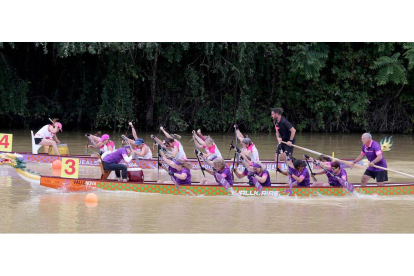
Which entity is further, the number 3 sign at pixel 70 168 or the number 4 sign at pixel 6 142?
the number 4 sign at pixel 6 142

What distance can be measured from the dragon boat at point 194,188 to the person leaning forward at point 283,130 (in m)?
1.95

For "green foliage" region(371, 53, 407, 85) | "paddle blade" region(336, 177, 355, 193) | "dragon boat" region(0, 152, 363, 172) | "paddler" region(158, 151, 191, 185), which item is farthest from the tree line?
"paddle blade" region(336, 177, 355, 193)

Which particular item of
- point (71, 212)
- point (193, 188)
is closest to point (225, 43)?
point (193, 188)

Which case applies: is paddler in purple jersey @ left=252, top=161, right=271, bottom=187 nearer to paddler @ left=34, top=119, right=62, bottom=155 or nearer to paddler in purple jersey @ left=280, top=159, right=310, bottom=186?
paddler in purple jersey @ left=280, top=159, right=310, bottom=186

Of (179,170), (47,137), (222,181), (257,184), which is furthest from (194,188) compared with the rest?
(47,137)

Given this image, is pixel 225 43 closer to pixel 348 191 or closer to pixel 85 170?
pixel 85 170

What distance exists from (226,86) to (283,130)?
1177 centimetres

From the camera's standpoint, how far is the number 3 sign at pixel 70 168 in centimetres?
1175

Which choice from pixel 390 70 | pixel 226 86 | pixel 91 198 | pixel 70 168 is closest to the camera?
pixel 91 198

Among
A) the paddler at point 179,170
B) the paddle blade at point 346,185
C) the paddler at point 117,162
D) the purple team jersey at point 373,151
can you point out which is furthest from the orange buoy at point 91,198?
the purple team jersey at point 373,151

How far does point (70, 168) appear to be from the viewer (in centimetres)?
1178

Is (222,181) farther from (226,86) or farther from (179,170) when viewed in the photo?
(226,86)

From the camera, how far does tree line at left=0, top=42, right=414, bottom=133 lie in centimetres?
2366

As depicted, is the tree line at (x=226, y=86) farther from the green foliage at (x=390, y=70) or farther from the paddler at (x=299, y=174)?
the paddler at (x=299, y=174)
